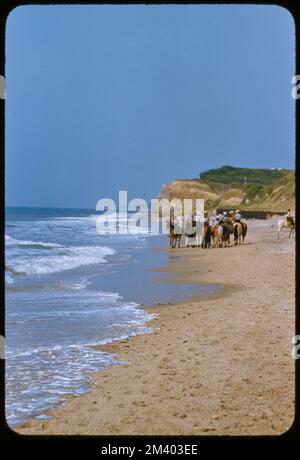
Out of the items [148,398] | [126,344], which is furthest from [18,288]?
[148,398]

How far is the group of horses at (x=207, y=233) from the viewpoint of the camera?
→ 1670 cm

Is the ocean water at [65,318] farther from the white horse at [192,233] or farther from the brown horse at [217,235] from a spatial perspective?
the white horse at [192,233]

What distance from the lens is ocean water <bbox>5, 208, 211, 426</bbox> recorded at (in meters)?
3.39

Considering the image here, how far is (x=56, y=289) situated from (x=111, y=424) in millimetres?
5421

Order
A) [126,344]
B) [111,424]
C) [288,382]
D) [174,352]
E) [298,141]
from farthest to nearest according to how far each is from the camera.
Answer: [126,344], [174,352], [288,382], [111,424], [298,141]

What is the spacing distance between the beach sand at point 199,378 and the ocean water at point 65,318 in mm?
177

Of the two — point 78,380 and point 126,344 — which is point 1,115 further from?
point 126,344

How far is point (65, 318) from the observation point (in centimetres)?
558

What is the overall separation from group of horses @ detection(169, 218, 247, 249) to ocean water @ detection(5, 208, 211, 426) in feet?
15.9

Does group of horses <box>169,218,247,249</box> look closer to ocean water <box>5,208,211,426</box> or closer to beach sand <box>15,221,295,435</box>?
ocean water <box>5,208,211,426</box>

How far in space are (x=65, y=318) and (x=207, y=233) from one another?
37.6ft

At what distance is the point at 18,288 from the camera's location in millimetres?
8070

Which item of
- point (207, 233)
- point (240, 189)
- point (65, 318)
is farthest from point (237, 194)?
point (65, 318)

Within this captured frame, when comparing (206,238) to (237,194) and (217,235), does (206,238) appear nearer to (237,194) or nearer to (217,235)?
(217,235)
